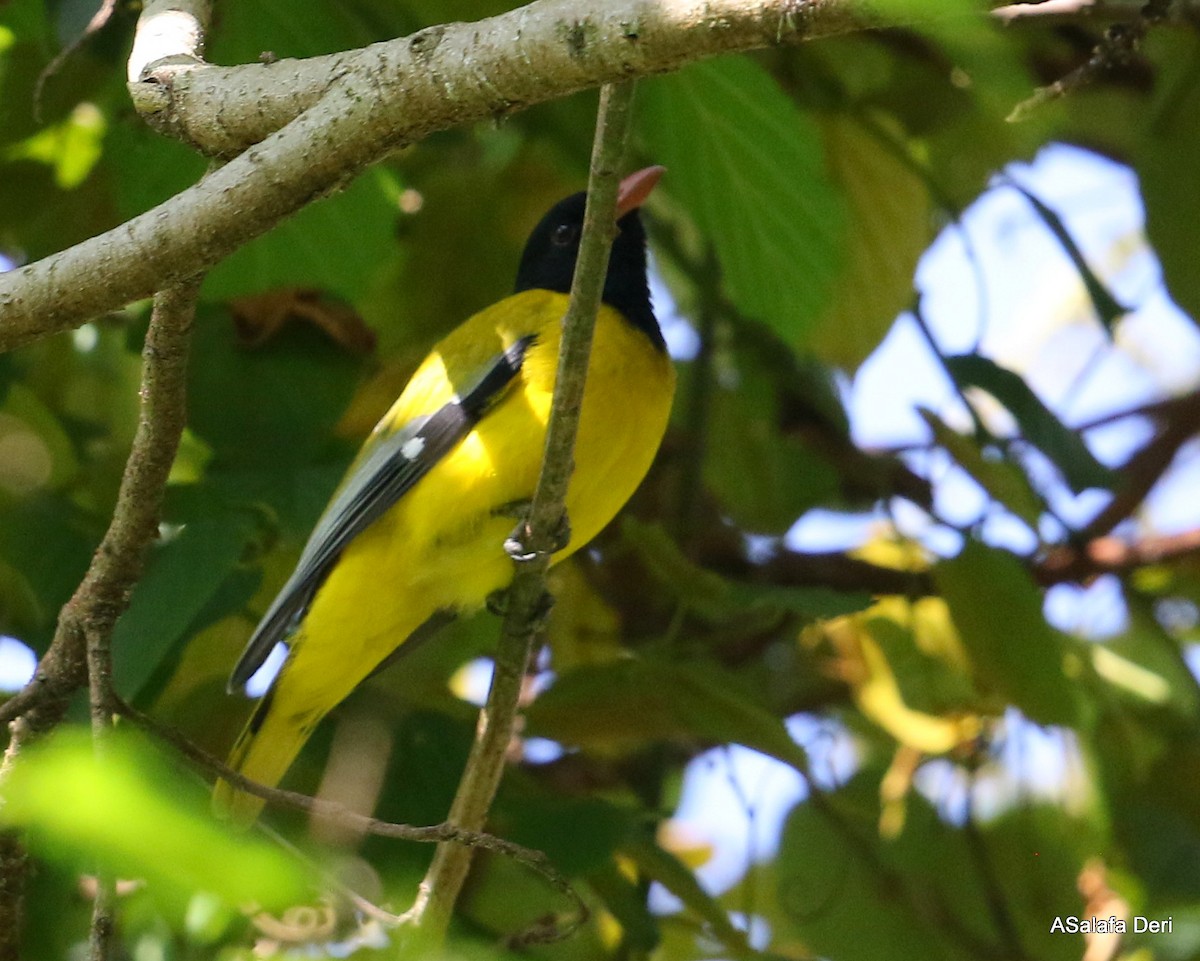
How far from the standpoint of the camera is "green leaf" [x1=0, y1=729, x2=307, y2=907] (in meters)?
0.52

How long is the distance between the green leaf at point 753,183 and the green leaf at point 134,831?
2795 mm

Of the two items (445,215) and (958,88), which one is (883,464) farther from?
(445,215)

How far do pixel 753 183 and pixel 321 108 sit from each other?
192cm

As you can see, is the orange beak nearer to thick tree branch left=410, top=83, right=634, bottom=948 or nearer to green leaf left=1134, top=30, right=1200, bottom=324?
thick tree branch left=410, top=83, right=634, bottom=948

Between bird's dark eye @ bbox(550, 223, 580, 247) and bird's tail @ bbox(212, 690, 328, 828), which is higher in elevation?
bird's dark eye @ bbox(550, 223, 580, 247)

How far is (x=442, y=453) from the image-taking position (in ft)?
10.3

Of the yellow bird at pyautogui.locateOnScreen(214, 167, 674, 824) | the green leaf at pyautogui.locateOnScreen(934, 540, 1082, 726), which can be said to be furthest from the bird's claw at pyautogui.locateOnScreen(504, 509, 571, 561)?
the green leaf at pyautogui.locateOnScreen(934, 540, 1082, 726)

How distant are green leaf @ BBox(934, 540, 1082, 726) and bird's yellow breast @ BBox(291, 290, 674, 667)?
76cm

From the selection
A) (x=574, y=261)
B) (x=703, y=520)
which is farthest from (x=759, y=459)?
(x=574, y=261)

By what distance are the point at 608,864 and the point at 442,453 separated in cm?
96

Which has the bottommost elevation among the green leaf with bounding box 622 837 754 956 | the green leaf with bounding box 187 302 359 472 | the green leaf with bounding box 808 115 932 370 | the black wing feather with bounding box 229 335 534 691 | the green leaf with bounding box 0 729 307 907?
the green leaf with bounding box 622 837 754 956

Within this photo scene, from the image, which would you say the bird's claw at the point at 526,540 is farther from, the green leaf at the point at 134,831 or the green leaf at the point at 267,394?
the green leaf at the point at 134,831

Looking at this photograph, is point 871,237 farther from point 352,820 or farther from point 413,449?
point 352,820

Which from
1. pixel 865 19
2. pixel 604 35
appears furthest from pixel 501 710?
pixel 865 19
